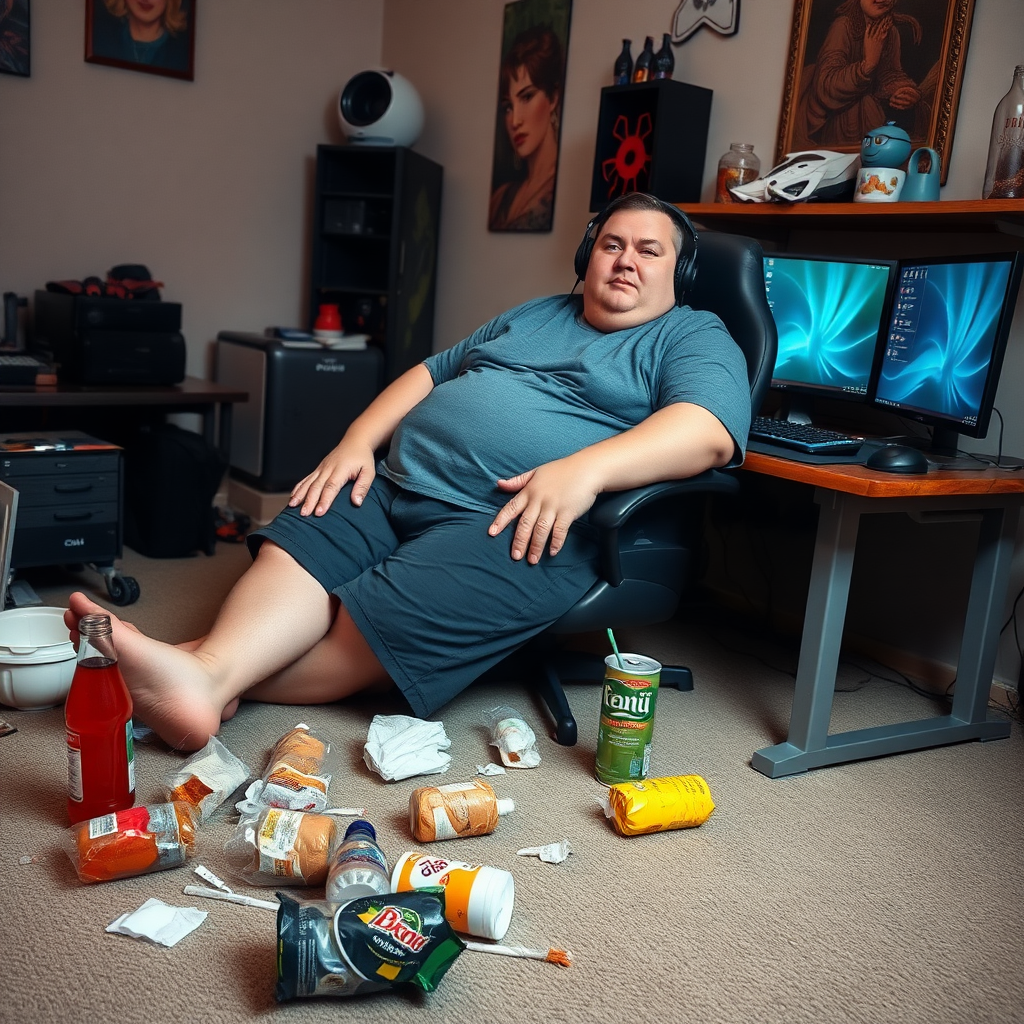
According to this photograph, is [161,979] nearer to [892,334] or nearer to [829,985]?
[829,985]

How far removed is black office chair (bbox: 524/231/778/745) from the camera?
69.6 inches

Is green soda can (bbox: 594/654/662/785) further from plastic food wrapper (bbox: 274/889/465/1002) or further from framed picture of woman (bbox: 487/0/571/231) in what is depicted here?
framed picture of woman (bbox: 487/0/571/231)

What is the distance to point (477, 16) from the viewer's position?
3.68 m

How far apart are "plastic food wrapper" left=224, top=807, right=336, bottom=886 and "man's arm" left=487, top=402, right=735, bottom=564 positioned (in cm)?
62

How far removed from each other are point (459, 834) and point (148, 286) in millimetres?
2300

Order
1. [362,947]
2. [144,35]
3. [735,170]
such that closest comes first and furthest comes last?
[362,947] < [735,170] < [144,35]

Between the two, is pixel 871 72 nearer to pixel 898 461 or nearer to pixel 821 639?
pixel 898 461

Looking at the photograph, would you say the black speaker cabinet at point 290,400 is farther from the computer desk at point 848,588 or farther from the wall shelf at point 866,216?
the computer desk at point 848,588

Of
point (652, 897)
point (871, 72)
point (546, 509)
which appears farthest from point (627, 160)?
point (652, 897)

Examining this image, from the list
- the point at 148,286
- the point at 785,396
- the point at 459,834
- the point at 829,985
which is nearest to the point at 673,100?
the point at 785,396

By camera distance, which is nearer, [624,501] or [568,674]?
[624,501]

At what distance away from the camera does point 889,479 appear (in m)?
1.71

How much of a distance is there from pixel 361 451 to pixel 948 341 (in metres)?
1.23

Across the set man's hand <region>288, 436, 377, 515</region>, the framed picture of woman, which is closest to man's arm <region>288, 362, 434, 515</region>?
man's hand <region>288, 436, 377, 515</region>
